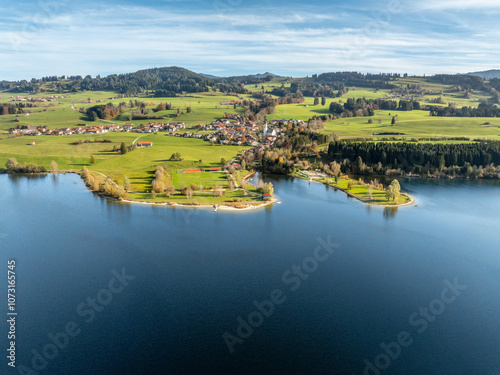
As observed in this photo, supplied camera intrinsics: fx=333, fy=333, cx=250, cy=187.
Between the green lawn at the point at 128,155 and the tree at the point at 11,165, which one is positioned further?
the tree at the point at 11,165

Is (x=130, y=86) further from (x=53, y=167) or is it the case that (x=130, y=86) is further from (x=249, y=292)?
(x=249, y=292)

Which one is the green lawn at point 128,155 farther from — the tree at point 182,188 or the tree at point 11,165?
the tree at point 182,188

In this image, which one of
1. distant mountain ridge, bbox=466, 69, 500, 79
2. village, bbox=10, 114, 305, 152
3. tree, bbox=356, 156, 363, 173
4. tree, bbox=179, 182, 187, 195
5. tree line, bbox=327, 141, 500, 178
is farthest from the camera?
distant mountain ridge, bbox=466, 69, 500, 79

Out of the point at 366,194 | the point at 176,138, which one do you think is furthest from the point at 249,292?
the point at 176,138

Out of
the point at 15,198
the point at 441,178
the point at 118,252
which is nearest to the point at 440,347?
the point at 118,252

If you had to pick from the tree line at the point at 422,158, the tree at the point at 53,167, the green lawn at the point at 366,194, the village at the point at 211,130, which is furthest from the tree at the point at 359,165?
the tree at the point at 53,167

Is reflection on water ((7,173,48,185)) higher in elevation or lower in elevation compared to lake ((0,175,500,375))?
higher

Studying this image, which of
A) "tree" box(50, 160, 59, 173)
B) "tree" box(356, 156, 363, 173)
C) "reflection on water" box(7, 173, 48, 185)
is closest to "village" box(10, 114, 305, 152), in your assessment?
"tree" box(50, 160, 59, 173)

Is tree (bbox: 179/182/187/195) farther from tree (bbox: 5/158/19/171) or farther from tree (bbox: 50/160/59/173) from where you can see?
tree (bbox: 5/158/19/171)
